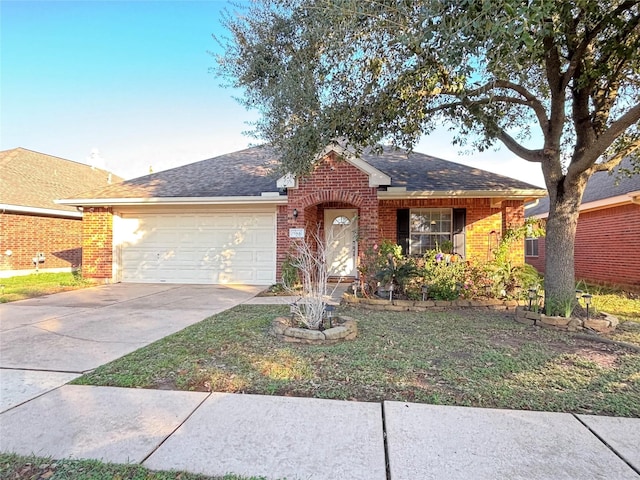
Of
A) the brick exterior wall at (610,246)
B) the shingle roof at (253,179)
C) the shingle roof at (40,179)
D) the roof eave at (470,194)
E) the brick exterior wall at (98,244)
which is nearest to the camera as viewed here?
the roof eave at (470,194)

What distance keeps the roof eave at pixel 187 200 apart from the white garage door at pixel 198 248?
0.72 meters

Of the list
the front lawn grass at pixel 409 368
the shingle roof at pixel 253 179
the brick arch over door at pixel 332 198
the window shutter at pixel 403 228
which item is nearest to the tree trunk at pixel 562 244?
the front lawn grass at pixel 409 368

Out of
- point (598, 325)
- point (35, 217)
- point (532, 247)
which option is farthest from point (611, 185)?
point (35, 217)

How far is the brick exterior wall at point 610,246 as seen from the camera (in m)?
10.4

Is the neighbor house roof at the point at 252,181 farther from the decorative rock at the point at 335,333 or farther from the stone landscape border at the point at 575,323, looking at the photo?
the decorative rock at the point at 335,333

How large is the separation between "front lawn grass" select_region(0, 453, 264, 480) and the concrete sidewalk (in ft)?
0.25

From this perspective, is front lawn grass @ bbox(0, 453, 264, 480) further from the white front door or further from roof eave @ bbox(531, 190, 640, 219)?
roof eave @ bbox(531, 190, 640, 219)

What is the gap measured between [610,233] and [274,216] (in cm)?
1078

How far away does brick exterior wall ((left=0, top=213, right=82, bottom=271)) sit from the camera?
12.6 m

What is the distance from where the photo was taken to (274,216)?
434 inches

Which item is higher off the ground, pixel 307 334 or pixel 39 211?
pixel 39 211

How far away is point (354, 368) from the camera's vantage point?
4016mm

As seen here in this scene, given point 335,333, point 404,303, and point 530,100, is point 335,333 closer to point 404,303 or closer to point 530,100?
point 404,303

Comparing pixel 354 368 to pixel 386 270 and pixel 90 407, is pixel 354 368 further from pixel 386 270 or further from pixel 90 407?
pixel 386 270
